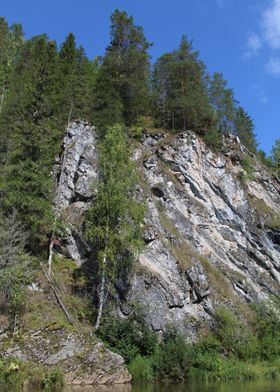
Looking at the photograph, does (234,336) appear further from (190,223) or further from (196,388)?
(190,223)

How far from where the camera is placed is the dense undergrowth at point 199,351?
27453mm

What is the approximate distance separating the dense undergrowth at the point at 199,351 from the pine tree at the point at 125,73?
23.4 metres

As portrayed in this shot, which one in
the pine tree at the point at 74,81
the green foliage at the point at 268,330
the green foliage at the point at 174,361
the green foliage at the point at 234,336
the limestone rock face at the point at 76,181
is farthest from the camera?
the pine tree at the point at 74,81

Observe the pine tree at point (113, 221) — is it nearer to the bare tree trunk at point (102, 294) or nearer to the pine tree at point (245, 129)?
the bare tree trunk at point (102, 294)

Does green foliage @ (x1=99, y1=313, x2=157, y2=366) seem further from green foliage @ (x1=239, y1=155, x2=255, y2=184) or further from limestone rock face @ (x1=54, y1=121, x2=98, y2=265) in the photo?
green foliage @ (x1=239, y1=155, x2=255, y2=184)

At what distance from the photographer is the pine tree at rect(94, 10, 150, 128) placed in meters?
45.8

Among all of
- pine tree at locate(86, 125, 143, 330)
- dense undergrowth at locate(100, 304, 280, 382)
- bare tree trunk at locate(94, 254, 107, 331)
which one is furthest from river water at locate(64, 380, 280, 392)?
pine tree at locate(86, 125, 143, 330)

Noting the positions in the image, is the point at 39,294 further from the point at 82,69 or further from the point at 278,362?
the point at 82,69

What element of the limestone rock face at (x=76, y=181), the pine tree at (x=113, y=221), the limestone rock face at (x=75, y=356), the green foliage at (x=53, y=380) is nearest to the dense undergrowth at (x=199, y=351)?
the limestone rock face at (x=75, y=356)

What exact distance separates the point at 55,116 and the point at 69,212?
893 centimetres

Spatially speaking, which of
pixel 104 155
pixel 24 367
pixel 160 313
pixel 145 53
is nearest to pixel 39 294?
pixel 24 367

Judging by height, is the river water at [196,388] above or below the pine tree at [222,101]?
below

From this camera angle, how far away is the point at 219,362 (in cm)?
2908

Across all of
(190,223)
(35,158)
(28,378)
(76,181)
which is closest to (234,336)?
(190,223)
